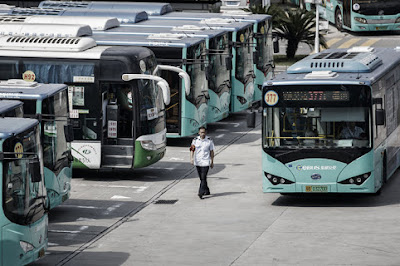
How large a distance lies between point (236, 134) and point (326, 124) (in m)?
11.7

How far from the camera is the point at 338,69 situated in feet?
81.7

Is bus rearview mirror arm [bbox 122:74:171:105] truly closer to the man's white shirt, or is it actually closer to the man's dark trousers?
the man's white shirt

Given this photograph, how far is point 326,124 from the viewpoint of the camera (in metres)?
23.8

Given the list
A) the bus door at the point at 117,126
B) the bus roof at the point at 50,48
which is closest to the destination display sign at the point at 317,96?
the bus door at the point at 117,126

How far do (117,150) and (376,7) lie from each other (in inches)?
1142

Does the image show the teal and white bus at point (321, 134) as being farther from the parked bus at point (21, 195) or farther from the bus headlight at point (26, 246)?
the bus headlight at point (26, 246)

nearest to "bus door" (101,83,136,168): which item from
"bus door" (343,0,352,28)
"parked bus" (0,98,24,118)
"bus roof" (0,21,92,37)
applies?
"bus roof" (0,21,92,37)

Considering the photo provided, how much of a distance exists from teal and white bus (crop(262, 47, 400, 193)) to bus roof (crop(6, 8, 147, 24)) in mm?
14993

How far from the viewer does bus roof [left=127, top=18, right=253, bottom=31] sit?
37.2 metres

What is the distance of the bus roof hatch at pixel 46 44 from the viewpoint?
90.8ft

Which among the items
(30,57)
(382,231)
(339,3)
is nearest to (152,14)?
(30,57)

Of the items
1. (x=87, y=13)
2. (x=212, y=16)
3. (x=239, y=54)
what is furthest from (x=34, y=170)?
(x=212, y=16)

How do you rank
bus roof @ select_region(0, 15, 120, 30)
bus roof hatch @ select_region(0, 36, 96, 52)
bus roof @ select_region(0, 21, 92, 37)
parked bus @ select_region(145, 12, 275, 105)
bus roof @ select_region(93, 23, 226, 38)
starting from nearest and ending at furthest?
bus roof hatch @ select_region(0, 36, 96, 52)
bus roof @ select_region(0, 21, 92, 37)
bus roof @ select_region(93, 23, 226, 38)
bus roof @ select_region(0, 15, 120, 30)
parked bus @ select_region(145, 12, 275, 105)

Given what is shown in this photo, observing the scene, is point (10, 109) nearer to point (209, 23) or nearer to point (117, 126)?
point (117, 126)
